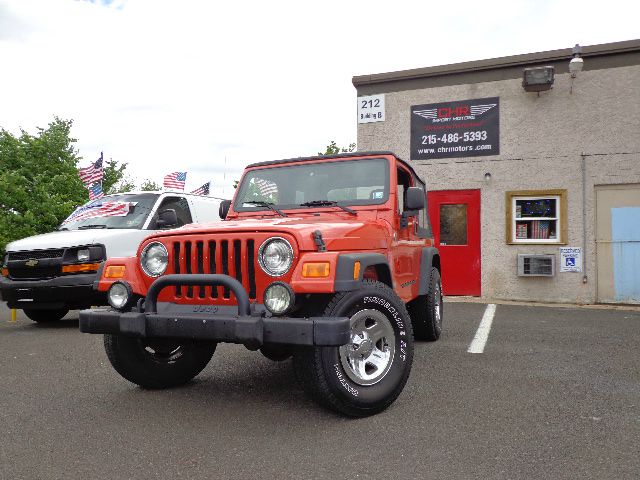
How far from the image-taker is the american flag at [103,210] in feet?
27.1

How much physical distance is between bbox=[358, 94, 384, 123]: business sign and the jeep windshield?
7.89 meters

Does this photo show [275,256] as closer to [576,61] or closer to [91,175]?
[576,61]

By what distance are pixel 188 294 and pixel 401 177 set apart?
2.37 metres

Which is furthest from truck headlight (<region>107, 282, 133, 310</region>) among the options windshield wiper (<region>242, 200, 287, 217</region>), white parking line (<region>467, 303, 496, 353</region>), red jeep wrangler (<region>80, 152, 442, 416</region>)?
white parking line (<region>467, 303, 496, 353</region>)

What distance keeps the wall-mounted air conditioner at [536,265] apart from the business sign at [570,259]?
0.59 ft

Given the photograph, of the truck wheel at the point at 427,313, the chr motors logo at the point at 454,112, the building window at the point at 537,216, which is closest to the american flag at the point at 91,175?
the chr motors logo at the point at 454,112

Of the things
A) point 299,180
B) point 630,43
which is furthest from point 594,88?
point 299,180

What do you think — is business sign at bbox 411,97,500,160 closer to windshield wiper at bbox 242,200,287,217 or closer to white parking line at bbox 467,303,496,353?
white parking line at bbox 467,303,496,353

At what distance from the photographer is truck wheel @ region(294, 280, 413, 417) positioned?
3.45 meters

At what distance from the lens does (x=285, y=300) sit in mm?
3367

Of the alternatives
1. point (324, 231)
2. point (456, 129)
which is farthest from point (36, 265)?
point (456, 129)

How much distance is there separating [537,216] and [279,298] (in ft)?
30.9

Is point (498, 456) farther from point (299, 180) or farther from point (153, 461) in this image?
point (299, 180)

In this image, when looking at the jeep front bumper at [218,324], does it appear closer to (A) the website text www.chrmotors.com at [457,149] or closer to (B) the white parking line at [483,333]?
(B) the white parking line at [483,333]
